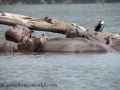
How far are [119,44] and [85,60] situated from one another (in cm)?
221

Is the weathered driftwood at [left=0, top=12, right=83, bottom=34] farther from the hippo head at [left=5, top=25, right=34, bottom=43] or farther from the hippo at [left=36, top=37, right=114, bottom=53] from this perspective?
the hippo at [left=36, top=37, right=114, bottom=53]

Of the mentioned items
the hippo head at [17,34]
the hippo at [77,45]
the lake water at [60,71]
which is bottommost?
the lake water at [60,71]

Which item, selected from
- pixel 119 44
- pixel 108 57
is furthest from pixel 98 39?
pixel 108 57

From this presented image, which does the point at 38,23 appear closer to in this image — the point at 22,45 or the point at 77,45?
the point at 22,45

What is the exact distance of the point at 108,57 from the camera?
15578 millimetres

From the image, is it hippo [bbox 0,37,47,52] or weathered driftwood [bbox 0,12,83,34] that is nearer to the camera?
hippo [bbox 0,37,47,52]

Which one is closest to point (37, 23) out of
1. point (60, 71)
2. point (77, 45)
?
point (77, 45)

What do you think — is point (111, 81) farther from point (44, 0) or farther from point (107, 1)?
point (44, 0)

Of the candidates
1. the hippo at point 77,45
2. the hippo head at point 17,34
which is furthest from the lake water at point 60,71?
the hippo head at point 17,34

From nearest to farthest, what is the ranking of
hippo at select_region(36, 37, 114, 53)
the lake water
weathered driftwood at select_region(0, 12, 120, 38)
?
1. the lake water
2. hippo at select_region(36, 37, 114, 53)
3. weathered driftwood at select_region(0, 12, 120, 38)

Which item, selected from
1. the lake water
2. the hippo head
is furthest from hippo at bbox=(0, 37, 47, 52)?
the lake water

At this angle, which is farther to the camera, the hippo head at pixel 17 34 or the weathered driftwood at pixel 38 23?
the weathered driftwood at pixel 38 23

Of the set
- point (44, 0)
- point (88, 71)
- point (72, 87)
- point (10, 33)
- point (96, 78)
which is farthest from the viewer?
point (44, 0)

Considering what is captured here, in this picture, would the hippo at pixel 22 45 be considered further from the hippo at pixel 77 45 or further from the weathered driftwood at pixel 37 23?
the weathered driftwood at pixel 37 23
